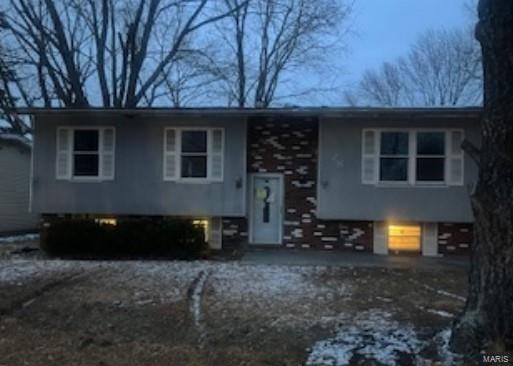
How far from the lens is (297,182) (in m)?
17.2

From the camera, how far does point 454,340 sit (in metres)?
6.90

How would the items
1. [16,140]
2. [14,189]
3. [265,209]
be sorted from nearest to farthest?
1. [265,209]
2. [14,189]
3. [16,140]

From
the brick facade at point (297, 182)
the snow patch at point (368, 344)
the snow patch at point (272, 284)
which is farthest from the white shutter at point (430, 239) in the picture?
the snow patch at point (368, 344)

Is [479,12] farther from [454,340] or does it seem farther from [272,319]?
[272,319]

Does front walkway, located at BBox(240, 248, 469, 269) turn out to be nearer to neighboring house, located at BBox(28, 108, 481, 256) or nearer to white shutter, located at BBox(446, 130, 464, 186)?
neighboring house, located at BBox(28, 108, 481, 256)

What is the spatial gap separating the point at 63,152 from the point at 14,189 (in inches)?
327

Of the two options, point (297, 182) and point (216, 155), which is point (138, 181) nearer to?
point (216, 155)

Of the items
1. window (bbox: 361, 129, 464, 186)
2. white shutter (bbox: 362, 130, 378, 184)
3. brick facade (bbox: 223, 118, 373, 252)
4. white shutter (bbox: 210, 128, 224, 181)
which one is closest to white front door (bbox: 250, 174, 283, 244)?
brick facade (bbox: 223, 118, 373, 252)

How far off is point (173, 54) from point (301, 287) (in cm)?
2046

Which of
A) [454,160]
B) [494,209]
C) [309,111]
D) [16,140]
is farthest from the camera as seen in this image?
[16,140]

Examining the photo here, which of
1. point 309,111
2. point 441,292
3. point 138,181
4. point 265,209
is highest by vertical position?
point 309,111

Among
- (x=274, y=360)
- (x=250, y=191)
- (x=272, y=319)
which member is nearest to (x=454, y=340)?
(x=274, y=360)

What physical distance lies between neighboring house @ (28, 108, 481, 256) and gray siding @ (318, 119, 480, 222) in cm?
3

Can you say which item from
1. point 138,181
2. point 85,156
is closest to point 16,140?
point 85,156
